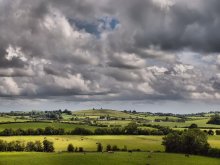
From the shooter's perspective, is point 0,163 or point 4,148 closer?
point 0,163

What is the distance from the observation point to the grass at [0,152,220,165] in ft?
465

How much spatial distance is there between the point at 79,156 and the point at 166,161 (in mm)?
35574

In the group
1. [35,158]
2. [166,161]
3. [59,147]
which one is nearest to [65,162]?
[35,158]

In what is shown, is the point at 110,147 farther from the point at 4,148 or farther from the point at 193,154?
the point at 4,148

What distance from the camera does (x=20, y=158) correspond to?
150 m

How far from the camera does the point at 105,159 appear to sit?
488 feet

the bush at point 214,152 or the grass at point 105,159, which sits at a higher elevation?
the bush at point 214,152

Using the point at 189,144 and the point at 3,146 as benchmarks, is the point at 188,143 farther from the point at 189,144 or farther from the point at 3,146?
the point at 3,146

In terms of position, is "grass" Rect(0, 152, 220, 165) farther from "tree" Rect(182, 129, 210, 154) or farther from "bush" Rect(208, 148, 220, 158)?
"tree" Rect(182, 129, 210, 154)

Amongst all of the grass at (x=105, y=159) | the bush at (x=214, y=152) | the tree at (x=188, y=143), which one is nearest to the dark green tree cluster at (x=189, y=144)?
the tree at (x=188, y=143)

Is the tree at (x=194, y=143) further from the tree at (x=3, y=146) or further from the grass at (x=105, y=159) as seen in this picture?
the tree at (x=3, y=146)

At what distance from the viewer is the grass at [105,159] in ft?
465

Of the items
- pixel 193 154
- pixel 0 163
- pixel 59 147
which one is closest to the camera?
pixel 0 163

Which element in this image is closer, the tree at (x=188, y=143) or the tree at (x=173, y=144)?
the tree at (x=188, y=143)
